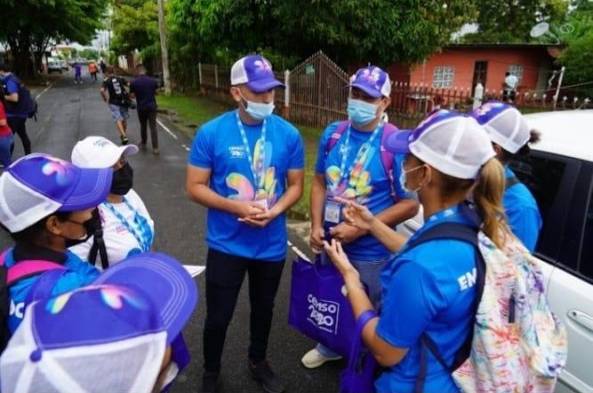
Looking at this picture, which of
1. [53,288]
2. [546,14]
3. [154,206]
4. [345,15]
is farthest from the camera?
[546,14]

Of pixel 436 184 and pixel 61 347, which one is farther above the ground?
pixel 436 184

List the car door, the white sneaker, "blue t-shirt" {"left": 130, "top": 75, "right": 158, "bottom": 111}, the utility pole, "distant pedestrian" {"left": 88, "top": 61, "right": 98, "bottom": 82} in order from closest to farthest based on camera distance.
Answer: the car door → the white sneaker → "blue t-shirt" {"left": 130, "top": 75, "right": 158, "bottom": 111} → the utility pole → "distant pedestrian" {"left": 88, "top": 61, "right": 98, "bottom": 82}

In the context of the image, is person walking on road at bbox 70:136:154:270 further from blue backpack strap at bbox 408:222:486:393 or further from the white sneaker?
the white sneaker

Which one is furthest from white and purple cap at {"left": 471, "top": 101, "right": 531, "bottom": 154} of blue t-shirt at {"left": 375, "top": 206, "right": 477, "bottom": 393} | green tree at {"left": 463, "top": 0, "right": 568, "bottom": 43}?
green tree at {"left": 463, "top": 0, "right": 568, "bottom": 43}

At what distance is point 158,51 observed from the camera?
27.5 m

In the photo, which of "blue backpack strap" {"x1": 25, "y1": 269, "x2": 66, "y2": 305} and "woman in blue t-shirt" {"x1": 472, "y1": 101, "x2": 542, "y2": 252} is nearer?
"blue backpack strap" {"x1": 25, "y1": 269, "x2": 66, "y2": 305}

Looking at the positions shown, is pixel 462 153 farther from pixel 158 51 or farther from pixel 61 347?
pixel 158 51

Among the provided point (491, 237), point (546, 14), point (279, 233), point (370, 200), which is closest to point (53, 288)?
point (491, 237)

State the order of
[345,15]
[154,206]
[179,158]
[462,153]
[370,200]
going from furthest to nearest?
1. [345,15]
2. [179,158]
3. [154,206]
4. [370,200]
5. [462,153]

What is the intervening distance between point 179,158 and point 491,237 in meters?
9.45

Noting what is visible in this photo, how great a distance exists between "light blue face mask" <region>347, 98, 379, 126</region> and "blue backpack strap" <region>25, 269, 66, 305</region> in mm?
1833

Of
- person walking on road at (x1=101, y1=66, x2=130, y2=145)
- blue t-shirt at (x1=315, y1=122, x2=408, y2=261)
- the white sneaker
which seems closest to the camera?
blue t-shirt at (x1=315, y1=122, x2=408, y2=261)

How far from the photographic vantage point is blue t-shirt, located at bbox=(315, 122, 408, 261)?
2729 mm

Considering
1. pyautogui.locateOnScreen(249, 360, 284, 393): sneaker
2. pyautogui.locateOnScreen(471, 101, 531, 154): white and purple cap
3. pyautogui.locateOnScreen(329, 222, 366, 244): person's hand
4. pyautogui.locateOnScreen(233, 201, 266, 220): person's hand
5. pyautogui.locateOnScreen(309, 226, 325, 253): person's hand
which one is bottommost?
pyautogui.locateOnScreen(249, 360, 284, 393): sneaker
